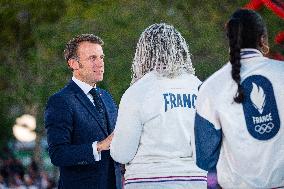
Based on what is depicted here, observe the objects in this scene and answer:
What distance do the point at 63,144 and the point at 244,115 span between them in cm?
138

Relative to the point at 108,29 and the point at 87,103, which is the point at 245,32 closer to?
the point at 87,103

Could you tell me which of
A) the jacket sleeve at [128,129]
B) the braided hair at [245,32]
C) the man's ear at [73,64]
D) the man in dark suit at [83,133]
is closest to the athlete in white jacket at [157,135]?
the jacket sleeve at [128,129]

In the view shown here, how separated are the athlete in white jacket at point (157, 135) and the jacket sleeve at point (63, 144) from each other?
555mm

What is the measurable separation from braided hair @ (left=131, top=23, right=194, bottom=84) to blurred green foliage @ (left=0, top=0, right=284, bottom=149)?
45.9ft

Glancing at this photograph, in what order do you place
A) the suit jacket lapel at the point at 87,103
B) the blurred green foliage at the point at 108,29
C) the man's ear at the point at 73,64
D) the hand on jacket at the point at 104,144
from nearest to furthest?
1. the hand on jacket at the point at 104,144
2. the suit jacket lapel at the point at 87,103
3. the man's ear at the point at 73,64
4. the blurred green foliage at the point at 108,29

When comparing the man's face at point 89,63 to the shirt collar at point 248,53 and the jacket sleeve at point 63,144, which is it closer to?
the jacket sleeve at point 63,144

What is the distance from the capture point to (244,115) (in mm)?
2893

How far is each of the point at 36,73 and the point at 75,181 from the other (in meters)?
15.9

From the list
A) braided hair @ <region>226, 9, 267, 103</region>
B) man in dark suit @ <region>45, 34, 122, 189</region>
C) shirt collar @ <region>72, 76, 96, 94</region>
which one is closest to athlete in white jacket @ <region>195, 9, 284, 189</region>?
braided hair @ <region>226, 9, 267, 103</region>

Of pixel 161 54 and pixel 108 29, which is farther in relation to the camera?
pixel 108 29

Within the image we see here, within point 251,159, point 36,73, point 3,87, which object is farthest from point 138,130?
point 3,87

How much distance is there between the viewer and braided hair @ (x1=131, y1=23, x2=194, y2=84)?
3.50 metres

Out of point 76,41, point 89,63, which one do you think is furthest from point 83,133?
point 76,41

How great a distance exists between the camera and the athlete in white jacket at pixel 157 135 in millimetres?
3355
